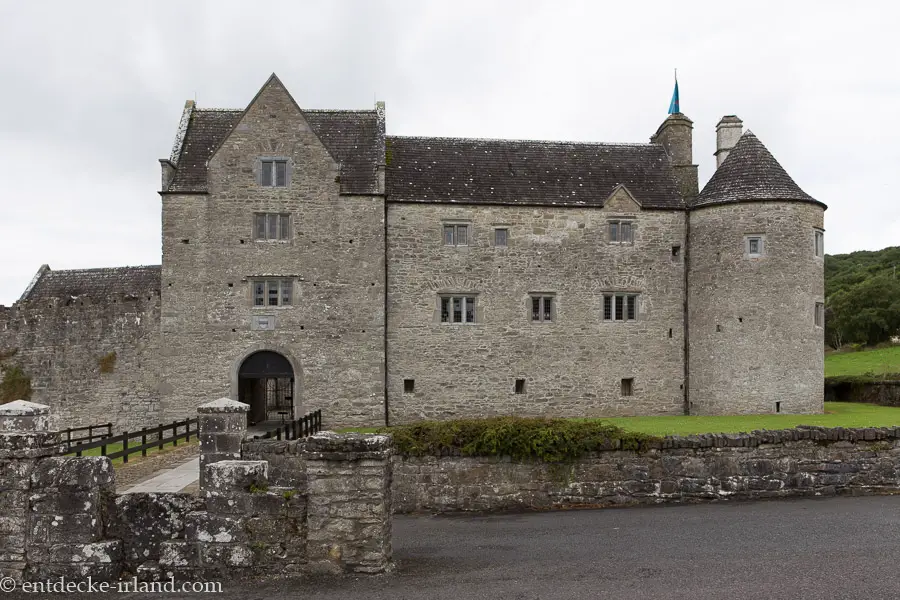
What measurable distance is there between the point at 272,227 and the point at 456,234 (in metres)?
7.53

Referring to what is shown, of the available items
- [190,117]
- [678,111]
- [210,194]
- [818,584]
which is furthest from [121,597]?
[678,111]

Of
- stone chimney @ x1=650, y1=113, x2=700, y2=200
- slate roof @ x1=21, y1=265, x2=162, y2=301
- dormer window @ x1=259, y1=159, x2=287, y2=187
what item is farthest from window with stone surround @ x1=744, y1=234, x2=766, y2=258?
slate roof @ x1=21, y1=265, x2=162, y2=301

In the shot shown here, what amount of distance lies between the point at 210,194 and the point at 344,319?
23.7 ft

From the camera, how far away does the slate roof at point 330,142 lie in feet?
91.5

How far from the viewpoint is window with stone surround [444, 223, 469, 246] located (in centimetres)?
2911

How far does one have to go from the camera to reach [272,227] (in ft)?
91.2

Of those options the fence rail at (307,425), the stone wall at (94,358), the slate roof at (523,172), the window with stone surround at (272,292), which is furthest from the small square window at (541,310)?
the stone wall at (94,358)

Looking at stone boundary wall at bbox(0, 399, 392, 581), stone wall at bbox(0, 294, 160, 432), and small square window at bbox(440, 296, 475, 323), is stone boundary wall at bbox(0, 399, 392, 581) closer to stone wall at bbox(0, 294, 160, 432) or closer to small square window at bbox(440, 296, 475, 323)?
stone wall at bbox(0, 294, 160, 432)

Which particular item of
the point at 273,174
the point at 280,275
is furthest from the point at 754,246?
the point at 273,174

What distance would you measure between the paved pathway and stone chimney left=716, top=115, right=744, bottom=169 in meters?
26.7

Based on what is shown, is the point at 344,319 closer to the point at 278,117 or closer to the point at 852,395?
the point at 278,117

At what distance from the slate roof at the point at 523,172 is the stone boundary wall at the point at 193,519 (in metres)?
21.2

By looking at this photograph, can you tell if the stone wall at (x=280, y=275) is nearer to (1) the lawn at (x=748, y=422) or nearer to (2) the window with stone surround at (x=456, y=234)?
(2) the window with stone surround at (x=456, y=234)

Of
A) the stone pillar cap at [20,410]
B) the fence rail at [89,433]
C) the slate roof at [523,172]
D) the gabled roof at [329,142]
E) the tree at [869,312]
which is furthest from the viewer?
the tree at [869,312]
